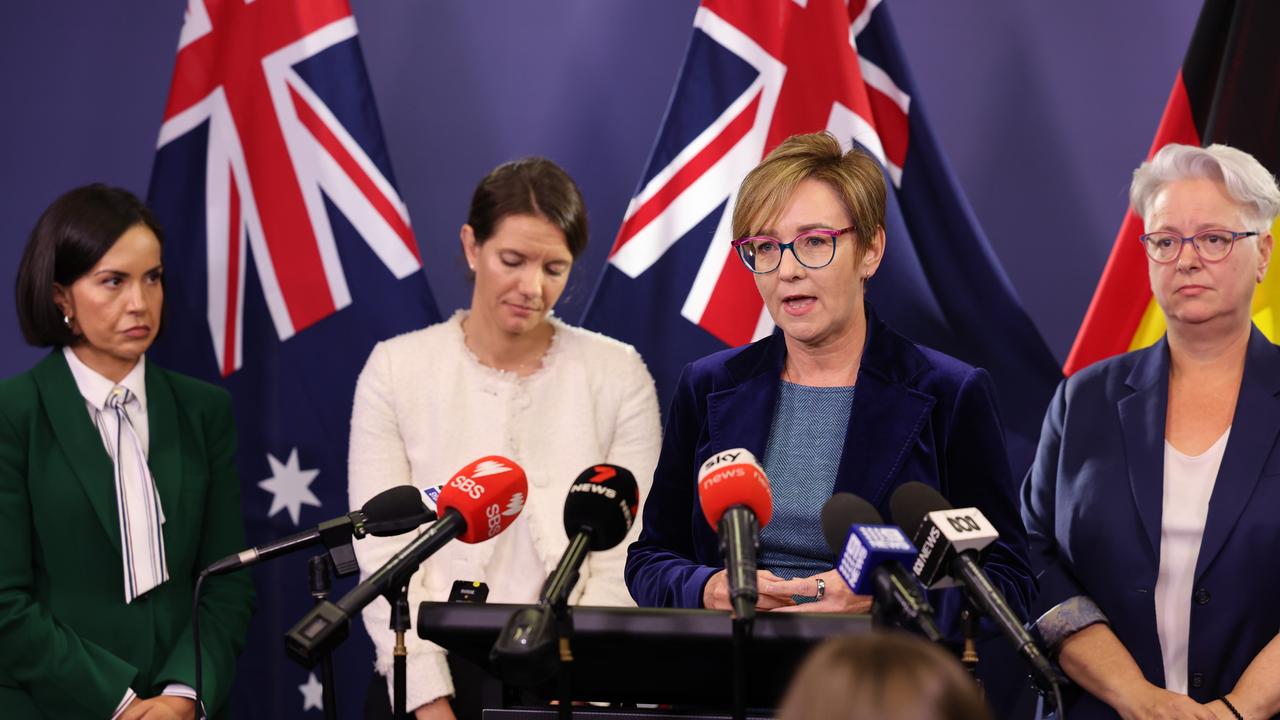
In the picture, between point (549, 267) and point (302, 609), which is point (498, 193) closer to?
point (549, 267)

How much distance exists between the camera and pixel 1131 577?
2354 mm

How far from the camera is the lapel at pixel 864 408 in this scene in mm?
2090

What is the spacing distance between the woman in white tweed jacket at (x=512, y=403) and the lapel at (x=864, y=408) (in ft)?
2.38

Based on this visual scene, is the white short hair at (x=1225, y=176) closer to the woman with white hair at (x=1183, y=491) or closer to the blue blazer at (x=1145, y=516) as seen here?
the woman with white hair at (x=1183, y=491)

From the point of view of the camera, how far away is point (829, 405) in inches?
86.4

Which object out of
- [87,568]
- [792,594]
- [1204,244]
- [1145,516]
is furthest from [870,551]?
[87,568]

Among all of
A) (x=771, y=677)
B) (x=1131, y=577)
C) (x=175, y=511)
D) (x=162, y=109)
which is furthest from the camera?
(x=162, y=109)

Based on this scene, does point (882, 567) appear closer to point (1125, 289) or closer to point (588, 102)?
point (1125, 289)

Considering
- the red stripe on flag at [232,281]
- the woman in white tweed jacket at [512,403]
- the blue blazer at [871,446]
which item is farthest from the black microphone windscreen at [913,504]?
the red stripe on flag at [232,281]

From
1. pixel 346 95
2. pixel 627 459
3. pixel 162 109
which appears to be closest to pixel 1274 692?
pixel 627 459

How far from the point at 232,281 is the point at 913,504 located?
2.40m

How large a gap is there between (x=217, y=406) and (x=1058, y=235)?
93.7 inches

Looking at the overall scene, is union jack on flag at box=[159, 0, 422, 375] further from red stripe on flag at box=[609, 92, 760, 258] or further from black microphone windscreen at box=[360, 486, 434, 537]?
black microphone windscreen at box=[360, 486, 434, 537]

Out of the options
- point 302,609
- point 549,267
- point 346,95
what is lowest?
point 302,609
